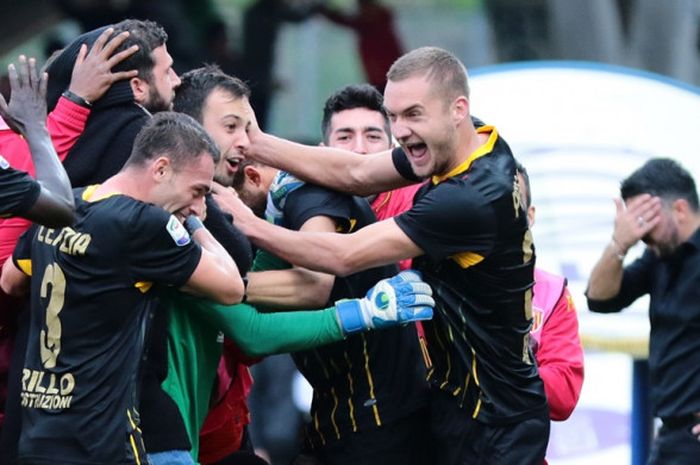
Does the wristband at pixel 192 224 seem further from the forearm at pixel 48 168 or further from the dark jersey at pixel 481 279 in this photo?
the dark jersey at pixel 481 279

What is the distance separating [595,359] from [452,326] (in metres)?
2.59

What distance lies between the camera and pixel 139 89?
5.64 m

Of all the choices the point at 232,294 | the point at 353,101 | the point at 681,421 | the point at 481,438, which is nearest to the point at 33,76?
the point at 232,294

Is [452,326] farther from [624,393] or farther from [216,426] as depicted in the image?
[624,393]

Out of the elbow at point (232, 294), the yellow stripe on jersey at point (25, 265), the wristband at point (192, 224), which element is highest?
the wristband at point (192, 224)

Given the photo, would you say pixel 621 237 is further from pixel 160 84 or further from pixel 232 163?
pixel 160 84

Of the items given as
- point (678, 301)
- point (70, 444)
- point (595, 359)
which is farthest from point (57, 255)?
point (595, 359)

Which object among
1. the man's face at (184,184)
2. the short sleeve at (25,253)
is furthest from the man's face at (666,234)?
the short sleeve at (25,253)

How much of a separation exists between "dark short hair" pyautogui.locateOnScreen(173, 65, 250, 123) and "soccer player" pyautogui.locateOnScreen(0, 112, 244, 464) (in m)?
0.67

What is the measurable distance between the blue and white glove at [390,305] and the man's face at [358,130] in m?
1.18

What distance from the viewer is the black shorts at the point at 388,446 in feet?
18.7

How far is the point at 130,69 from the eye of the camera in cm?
560

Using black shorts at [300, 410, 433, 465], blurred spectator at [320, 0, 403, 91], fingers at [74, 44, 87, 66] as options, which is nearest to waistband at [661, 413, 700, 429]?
black shorts at [300, 410, 433, 465]

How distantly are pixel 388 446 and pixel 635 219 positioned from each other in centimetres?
156
